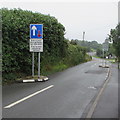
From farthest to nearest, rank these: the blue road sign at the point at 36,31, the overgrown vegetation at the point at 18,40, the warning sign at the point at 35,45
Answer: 1. the warning sign at the point at 35,45
2. the blue road sign at the point at 36,31
3. the overgrown vegetation at the point at 18,40

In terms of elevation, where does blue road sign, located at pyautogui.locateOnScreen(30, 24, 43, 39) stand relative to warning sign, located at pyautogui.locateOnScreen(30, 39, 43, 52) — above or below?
above

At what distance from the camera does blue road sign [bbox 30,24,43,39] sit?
10680 millimetres

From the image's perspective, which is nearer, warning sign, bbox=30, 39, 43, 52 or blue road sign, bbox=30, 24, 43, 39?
blue road sign, bbox=30, 24, 43, 39

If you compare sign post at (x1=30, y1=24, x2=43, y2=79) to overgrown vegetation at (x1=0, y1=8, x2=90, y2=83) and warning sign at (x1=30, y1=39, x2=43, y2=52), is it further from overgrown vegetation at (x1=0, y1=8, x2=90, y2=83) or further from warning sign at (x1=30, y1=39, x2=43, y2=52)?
overgrown vegetation at (x1=0, y1=8, x2=90, y2=83)

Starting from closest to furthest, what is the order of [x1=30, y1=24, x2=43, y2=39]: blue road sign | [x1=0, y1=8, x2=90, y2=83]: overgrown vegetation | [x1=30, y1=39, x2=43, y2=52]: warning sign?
[x1=0, y1=8, x2=90, y2=83]: overgrown vegetation
[x1=30, y1=24, x2=43, y2=39]: blue road sign
[x1=30, y1=39, x2=43, y2=52]: warning sign

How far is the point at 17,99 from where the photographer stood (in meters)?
6.53

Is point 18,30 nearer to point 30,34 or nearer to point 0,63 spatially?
point 30,34

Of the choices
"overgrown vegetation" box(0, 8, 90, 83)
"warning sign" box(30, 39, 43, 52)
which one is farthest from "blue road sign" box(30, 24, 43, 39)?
"overgrown vegetation" box(0, 8, 90, 83)

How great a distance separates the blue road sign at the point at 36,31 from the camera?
1068 cm

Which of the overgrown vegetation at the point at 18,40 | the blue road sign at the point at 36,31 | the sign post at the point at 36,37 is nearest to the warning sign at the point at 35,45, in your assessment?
the sign post at the point at 36,37

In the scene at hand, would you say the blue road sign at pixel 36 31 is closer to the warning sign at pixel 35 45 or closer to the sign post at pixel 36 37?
the sign post at pixel 36 37

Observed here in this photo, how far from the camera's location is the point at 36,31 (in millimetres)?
10828

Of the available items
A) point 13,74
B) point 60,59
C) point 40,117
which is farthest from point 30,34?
point 60,59

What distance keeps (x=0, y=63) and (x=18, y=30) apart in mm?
2554
